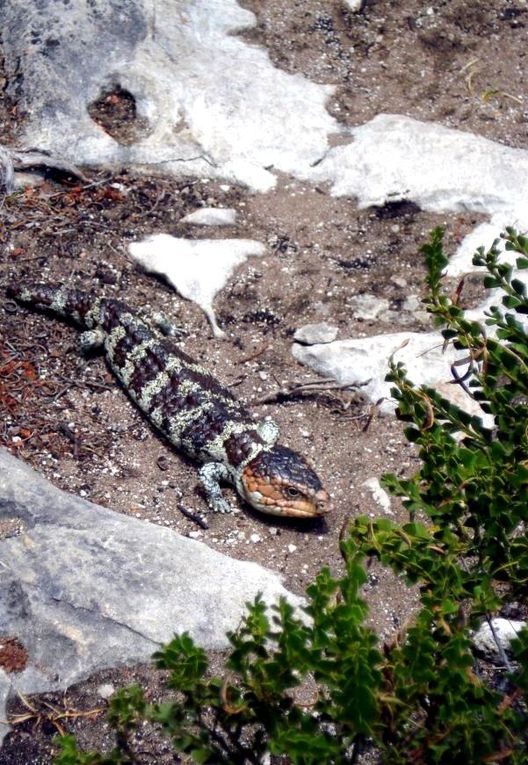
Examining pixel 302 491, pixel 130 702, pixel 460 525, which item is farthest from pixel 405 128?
pixel 130 702

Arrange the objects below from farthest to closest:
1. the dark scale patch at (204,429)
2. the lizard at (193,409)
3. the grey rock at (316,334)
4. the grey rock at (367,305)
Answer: the grey rock at (367,305), the grey rock at (316,334), the dark scale patch at (204,429), the lizard at (193,409)

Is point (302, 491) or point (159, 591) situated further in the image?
point (302, 491)

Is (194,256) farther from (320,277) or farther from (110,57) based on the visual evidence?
(110,57)

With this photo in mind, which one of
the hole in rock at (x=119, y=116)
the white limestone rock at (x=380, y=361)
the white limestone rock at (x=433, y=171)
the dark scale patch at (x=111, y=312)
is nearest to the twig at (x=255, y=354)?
the white limestone rock at (x=380, y=361)

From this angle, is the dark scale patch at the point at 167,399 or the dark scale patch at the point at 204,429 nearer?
the dark scale patch at the point at 204,429

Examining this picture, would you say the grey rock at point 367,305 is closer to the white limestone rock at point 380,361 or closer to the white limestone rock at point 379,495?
the white limestone rock at point 380,361

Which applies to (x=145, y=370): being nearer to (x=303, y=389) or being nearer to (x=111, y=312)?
(x=111, y=312)

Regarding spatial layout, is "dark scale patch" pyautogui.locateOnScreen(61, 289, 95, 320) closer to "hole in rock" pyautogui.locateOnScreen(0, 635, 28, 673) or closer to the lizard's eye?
the lizard's eye
